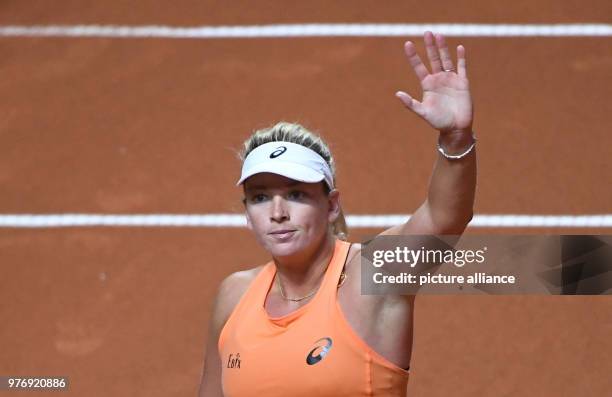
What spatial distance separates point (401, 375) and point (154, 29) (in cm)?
318

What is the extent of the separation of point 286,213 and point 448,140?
1.71ft

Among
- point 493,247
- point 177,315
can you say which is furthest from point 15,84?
point 493,247

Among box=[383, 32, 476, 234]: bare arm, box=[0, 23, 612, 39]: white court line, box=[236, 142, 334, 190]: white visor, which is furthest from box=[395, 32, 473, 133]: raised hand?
box=[0, 23, 612, 39]: white court line

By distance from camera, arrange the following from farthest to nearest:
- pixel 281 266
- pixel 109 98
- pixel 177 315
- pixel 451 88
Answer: pixel 109 98
pixel 177 315
pixel 281 266
pixel 451 88

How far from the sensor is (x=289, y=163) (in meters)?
2.79

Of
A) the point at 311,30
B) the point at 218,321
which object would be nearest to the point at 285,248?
the point at 218,321

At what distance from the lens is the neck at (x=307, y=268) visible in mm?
2838

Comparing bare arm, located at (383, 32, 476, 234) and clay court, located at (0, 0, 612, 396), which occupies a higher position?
clay court, located at (0, 0, 612, 396)

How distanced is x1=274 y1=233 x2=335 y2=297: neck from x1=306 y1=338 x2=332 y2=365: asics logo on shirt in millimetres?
243

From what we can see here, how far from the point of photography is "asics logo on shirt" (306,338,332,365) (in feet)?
8.58

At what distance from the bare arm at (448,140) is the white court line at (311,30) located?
2.77 metres

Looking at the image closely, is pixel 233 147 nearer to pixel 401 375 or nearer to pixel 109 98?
pixel 109 98

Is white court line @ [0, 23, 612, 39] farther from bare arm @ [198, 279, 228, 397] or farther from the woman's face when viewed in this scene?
the woman's face

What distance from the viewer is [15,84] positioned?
5.35 metres
